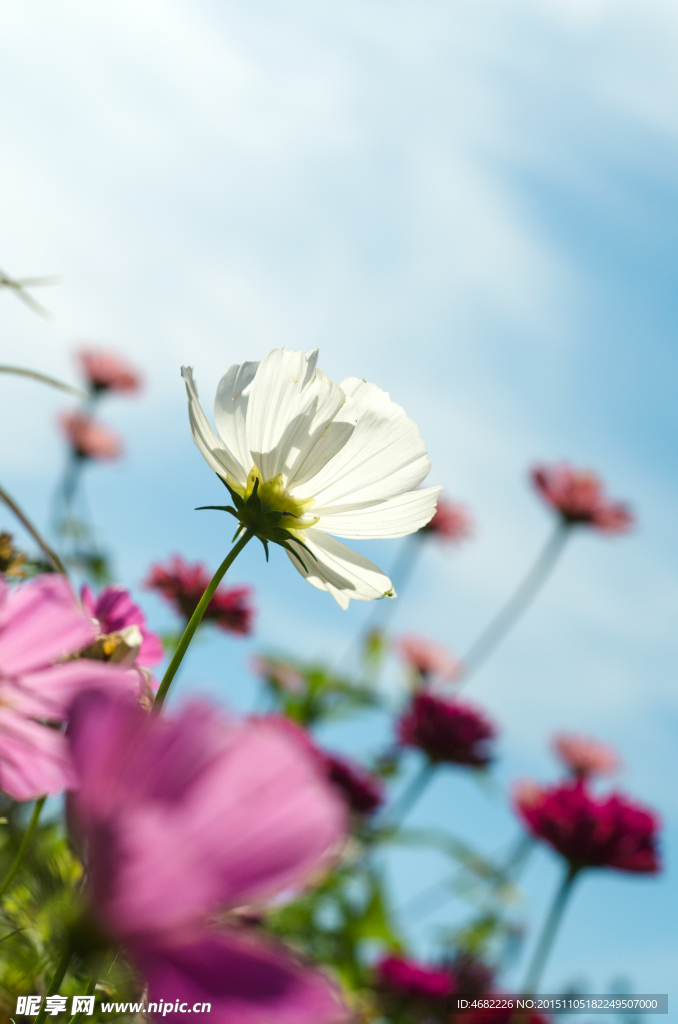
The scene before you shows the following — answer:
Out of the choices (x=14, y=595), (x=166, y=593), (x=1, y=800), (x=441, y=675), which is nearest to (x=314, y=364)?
(x=14, y=595)

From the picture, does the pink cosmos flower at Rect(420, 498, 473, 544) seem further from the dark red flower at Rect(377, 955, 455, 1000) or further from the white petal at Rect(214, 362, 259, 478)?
the white petal at Rect(214, 362, 259, 478)

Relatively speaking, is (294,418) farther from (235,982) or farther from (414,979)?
(414,979)

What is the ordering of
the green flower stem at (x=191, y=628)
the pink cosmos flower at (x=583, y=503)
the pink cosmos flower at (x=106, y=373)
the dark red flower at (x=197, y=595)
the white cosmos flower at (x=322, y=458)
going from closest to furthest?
the green flower stem at (x=191, y=628), the white cosmos flower at (x=322, y=458), the dark red flower at (x=197, y=595), the pink cosmos flower at (x=583, y=503), the pink cosmos flower at (x=106, y=373)

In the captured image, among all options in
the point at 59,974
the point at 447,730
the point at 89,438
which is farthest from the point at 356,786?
the point at 89,438

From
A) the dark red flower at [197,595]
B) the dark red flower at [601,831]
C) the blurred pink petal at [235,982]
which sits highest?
the dark red flower at [197,595]

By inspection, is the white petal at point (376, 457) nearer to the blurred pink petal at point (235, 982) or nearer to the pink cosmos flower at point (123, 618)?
the pink cosmos flower at point (123, 618)

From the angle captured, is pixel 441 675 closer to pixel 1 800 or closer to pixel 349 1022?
pixel 1 800

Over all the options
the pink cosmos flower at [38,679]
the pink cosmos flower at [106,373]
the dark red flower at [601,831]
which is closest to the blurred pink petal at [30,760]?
the pink cosmos flower at [38,679]
